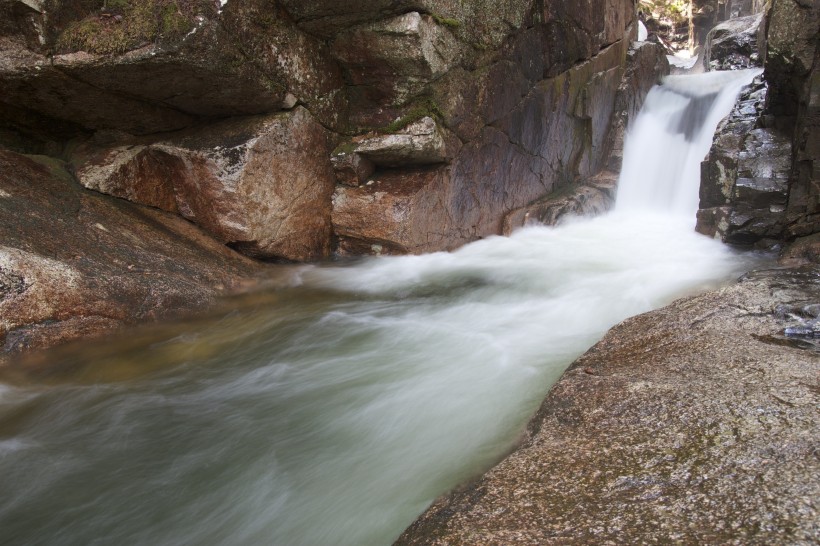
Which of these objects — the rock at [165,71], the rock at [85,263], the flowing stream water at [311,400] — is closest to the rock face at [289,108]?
the rock at [165,71]

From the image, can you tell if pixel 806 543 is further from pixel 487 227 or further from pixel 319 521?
pixel 487 227

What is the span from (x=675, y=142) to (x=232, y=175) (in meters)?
9.02

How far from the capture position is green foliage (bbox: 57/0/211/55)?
522 centimetres

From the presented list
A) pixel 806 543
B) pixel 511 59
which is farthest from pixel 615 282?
pixel 806 543

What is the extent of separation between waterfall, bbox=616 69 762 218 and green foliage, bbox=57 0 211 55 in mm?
8866

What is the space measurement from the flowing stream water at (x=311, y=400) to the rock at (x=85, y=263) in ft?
0.94

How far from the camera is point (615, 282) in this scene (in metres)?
6.16

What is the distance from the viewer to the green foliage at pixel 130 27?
17.1 feet

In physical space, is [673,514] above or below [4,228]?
below

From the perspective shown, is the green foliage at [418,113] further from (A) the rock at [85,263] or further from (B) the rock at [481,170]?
(A) the rock at [85,263]

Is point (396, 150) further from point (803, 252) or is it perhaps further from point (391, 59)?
point (803, 252)

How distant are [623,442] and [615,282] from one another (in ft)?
13.6

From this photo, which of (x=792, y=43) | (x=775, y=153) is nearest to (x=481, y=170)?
(x=775, y=153)

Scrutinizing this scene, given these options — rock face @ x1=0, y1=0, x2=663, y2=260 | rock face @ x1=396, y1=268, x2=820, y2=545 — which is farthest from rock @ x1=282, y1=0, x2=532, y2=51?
rock face @ x1=396, y1=268, x2=820, y2=545
